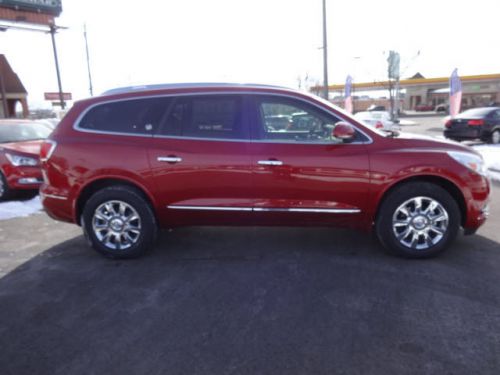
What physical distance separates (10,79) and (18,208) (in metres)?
28.6

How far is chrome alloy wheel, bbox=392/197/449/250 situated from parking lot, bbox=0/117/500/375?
0.22 metres

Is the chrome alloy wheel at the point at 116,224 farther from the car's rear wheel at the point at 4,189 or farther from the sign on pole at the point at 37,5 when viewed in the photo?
the sign on pole at the point at 37,5

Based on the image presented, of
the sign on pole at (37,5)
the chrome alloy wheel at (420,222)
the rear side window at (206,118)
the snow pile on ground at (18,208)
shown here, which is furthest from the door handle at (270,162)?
the sign on pole at (37,5)

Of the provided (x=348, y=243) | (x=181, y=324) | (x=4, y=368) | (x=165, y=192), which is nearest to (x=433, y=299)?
(x=348, y=243)

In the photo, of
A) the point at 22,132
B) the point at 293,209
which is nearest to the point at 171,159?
the point at 293,209

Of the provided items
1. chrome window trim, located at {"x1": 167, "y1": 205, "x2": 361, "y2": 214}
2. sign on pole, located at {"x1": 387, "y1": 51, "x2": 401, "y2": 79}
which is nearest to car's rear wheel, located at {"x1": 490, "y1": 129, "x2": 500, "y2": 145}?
chrome window trim, located at {"x1": 167, "y1": 205, "x2": 361, "y2": 214}

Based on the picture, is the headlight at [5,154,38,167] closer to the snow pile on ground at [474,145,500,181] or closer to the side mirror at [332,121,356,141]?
the side mirror at [332,121,356,141]

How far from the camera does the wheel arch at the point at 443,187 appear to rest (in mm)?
3992

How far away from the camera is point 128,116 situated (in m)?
4.21

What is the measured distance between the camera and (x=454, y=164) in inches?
155

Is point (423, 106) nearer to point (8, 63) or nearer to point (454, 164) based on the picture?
point (8, 63)

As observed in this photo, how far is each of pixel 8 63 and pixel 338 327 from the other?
A: 116 ft

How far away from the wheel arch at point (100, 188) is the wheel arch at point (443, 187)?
2527mm

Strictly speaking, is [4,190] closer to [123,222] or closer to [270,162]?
[123,222]
